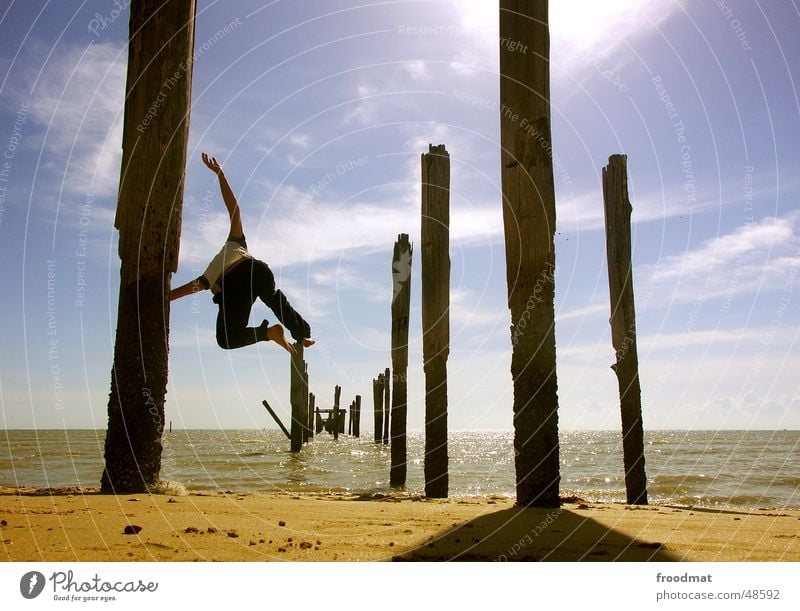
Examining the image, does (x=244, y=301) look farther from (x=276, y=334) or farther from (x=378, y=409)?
(x=378, y=409)

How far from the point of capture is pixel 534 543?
3.90m

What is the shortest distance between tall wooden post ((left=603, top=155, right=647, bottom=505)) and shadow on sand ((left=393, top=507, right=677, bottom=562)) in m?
5.03

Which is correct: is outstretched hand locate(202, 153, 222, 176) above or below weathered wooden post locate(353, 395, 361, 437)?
above

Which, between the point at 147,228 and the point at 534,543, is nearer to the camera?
the point at 534,543

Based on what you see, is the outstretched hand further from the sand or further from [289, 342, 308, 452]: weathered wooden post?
[289, 342, 308, 452]: weathered wooden post

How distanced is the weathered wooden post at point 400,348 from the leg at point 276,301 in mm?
5522

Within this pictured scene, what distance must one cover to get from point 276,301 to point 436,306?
12.6 ft

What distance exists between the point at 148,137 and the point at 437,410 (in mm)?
5529

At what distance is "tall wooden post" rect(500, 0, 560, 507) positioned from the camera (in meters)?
5.67

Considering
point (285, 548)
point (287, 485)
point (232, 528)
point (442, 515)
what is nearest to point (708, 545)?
point (442, 515)

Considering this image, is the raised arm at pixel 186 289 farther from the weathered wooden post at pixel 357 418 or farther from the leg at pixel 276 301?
the weathered wooden post at pixel 357 418

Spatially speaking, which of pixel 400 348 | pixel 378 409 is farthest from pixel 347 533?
pixel 378 409

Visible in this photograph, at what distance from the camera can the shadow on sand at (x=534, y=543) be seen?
11.6 feet

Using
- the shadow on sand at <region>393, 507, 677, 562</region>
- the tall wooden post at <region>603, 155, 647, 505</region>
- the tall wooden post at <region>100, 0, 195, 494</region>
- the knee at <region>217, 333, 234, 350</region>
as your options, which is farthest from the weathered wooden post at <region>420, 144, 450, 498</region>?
the shadow on sand at <region>393, 507, 677, 562</region>
